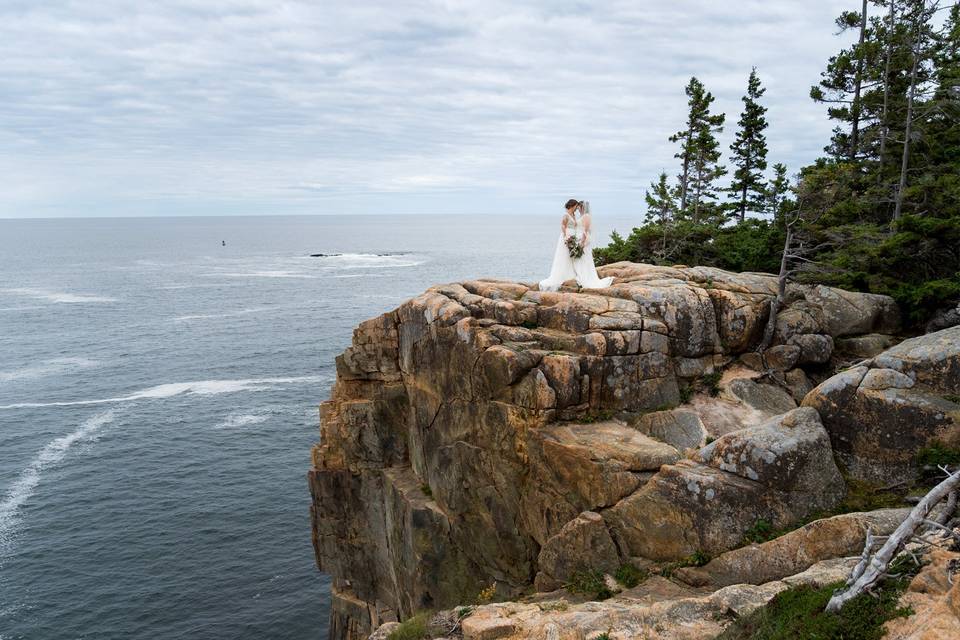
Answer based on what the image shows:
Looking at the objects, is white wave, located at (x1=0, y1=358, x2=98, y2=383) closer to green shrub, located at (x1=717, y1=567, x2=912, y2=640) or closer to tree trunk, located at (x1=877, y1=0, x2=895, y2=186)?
tree trunk, located at (x1=877, y1=0, x2=895, y2=186)

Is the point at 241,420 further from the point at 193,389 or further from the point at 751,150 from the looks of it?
the point at 751,150

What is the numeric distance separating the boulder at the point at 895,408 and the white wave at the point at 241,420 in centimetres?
5863

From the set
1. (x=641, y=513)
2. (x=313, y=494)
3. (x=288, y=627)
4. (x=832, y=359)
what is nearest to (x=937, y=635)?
(x=641, y=513)

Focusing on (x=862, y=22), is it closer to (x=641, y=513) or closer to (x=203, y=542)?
(x=641, y=513)

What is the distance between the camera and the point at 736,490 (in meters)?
20.0

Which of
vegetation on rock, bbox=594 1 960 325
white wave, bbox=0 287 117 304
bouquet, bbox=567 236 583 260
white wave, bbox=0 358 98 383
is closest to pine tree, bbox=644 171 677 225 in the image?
vegetation on rock, bbox=594 1 960 325

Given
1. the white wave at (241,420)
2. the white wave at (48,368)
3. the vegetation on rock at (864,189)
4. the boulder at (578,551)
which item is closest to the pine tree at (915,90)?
the vegetation on rock at (864,189)

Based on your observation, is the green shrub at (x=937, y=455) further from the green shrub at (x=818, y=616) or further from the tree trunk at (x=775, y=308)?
the tree trunk at (x=775, y=308)

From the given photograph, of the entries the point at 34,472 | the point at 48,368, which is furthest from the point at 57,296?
the point at 34,472

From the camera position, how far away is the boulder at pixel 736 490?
1981cm

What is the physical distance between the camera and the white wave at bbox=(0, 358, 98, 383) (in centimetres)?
8031

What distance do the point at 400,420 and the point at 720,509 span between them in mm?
19608

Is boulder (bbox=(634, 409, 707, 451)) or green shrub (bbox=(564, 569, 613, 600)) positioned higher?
boulder (bbox=(634, 409, 707, 451))

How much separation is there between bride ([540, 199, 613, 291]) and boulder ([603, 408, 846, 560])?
35.0 ft
